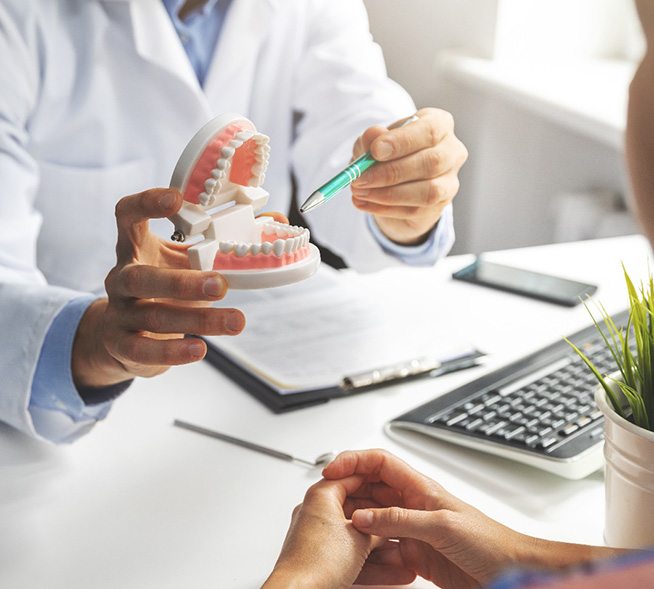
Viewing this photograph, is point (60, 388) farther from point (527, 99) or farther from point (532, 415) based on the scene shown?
point (527, 99)

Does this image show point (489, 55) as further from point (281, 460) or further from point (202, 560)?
point (202, 560)

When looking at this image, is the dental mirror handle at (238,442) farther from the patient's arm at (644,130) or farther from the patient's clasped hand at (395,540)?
the patient's arm at (644,130)

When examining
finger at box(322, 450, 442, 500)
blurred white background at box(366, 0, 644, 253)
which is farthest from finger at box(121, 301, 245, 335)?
blurred white background at box(366, 0, 644, 253)

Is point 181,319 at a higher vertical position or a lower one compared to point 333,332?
higher

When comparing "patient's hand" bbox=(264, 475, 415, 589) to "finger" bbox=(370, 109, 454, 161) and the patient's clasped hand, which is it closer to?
the patient's clasped hand

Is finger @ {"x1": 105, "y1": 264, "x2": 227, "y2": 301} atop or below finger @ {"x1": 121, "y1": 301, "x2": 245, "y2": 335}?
atop

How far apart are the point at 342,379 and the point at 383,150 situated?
0.22 metres

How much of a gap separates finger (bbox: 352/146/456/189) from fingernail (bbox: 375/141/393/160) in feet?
0.05

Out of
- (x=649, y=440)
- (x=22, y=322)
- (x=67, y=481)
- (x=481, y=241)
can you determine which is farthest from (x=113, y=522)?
(x=481, y=241)

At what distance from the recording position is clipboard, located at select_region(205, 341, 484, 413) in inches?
31.1

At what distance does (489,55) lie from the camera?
181 cm

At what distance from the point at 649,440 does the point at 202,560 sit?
290 millimetres

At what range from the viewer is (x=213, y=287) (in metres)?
0.52

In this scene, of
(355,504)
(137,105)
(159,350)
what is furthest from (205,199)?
(137,105)
